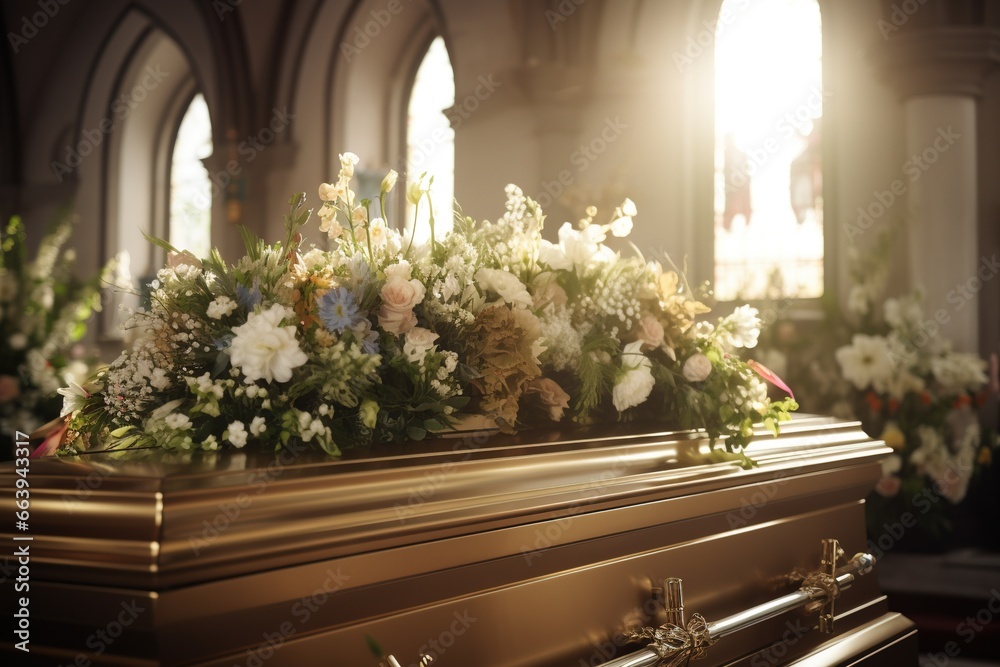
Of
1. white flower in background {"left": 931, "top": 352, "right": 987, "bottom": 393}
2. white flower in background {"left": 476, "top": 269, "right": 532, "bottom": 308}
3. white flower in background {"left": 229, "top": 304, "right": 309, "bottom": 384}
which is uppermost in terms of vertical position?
white flower in background {"left": 476, "top": 269, "right": 532, "bottom": 308}

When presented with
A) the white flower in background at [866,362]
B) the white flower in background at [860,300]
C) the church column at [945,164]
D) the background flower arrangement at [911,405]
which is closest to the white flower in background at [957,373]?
the background flower arrangement at [911,405]

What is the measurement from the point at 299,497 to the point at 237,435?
30 centimetres

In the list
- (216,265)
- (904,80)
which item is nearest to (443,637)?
(216,265)

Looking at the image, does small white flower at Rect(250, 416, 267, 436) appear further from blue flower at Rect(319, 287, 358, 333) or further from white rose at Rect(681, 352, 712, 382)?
white rose at Rect(681, 352, 712, 382)

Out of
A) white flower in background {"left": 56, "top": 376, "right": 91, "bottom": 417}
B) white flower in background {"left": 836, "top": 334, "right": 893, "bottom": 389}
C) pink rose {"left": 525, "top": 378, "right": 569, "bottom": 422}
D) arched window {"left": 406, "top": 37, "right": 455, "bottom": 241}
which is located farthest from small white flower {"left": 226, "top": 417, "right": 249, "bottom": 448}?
arched window {"left": 406, "top": 37, "right": 455, "bottom": 241}

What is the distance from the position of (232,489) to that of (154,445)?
1.35 feet

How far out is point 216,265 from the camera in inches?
61.1

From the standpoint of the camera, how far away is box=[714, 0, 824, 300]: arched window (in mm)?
7047

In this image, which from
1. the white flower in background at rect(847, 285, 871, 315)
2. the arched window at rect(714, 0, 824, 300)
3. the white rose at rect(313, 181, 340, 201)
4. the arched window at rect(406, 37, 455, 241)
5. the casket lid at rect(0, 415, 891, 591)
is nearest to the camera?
the casket lid at rect(0, 415, 891, 591)

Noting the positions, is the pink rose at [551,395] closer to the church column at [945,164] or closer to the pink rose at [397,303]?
the pink rose at [397,303]

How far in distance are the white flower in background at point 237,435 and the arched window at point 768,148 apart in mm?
5922

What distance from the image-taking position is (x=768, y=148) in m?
7.31

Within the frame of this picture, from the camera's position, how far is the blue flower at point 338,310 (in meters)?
1.47

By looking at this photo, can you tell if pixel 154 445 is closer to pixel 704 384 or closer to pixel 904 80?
pixel 704 384
